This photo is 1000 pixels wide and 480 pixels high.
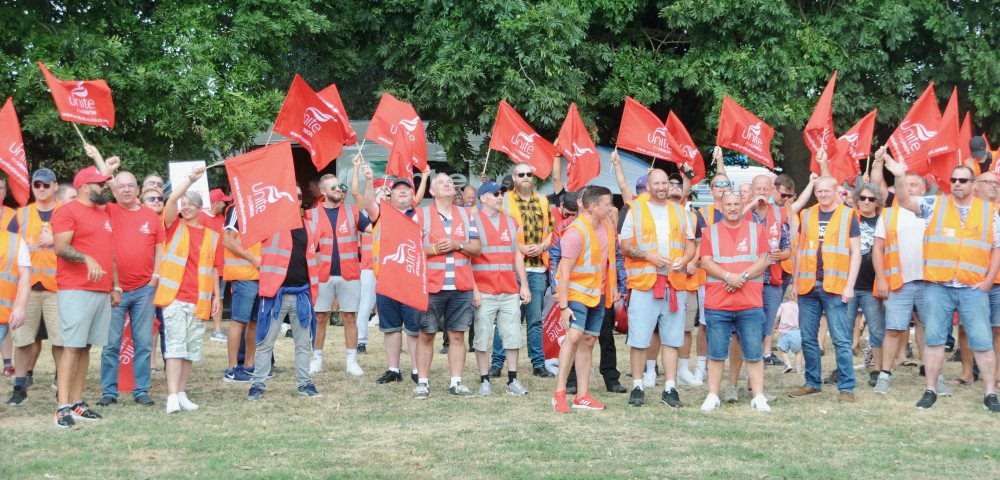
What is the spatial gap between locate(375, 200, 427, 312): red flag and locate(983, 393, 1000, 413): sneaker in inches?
198

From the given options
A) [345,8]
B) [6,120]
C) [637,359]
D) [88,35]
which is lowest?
[637,359]

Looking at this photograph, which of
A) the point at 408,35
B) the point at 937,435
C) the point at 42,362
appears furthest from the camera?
the point at 408,35

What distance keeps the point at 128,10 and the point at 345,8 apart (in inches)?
155

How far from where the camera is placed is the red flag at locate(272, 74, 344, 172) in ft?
34.8

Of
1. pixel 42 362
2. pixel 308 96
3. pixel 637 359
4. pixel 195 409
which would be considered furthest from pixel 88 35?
pixel 637 359

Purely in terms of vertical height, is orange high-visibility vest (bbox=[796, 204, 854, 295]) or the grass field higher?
orange high-visibility vest (bbox=[796, 204, 854, 295])

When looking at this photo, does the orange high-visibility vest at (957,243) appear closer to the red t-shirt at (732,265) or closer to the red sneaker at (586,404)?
the red t-shirt at (732,265)

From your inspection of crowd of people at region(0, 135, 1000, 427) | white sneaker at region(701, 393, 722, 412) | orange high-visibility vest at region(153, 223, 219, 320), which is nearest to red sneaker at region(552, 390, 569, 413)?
crowd of people at region(0, 135, 1000, 427)

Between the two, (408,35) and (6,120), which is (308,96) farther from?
(408,35)

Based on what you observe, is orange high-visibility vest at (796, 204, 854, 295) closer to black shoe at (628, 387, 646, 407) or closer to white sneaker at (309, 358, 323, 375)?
black shoe at (628, 387, 646, 407)

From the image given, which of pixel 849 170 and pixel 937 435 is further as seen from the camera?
pixel 849 170

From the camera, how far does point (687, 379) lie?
10430 millimetres

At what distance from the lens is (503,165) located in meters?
20.0

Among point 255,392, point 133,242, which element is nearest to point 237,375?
point 255,392
